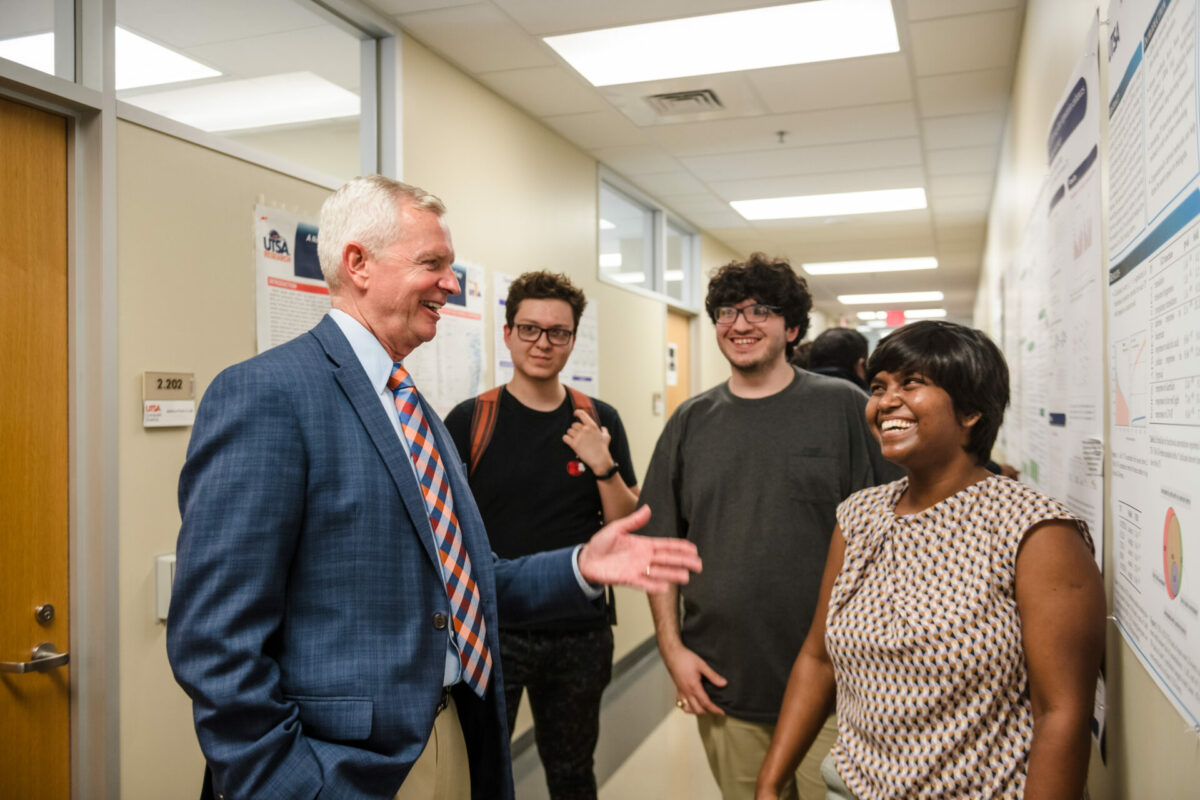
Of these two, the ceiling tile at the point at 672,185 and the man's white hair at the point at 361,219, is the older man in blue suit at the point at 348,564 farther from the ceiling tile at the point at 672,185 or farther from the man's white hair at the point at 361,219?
the ceiling tile at the point at 672,185

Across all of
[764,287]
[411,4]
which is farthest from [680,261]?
[764,287]

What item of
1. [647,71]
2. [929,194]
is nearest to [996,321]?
[929,194]

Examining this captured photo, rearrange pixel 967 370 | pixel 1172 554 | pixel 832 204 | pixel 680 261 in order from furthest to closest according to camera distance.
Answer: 1. pixel 680 261
2. pixel 832 204
3. pixel 967 370
4. pixel 1172 554

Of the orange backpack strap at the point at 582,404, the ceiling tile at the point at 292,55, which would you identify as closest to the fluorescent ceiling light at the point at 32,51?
the ceiling tile at the point at 292,55

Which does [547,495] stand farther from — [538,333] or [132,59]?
[132,59]

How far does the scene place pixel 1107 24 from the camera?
4.41 feet

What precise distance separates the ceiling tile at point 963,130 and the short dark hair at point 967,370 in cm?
308

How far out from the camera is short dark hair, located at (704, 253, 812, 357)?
2016mm

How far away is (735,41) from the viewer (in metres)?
3.15

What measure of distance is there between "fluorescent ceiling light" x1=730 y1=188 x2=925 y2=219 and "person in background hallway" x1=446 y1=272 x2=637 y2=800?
12.0 feet

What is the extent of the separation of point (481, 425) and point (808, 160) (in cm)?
311

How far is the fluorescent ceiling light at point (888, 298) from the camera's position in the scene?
34.5 feet

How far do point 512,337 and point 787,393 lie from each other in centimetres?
84

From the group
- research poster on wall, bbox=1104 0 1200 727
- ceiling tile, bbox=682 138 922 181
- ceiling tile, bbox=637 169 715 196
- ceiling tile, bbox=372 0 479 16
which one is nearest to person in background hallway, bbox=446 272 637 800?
ceiling tile, bbox=372 0 479 16
